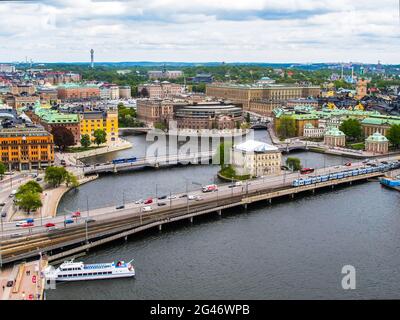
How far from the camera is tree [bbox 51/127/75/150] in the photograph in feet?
117

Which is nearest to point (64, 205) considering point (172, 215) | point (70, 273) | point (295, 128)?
point (172, 215)

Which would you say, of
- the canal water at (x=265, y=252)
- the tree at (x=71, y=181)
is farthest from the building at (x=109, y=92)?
the canal water at (x=265, y=252)

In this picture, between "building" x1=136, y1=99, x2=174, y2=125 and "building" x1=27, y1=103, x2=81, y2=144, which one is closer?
"building" x1=27, y1=103, x2=81, y2=144

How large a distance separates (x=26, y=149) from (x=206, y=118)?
22334mm

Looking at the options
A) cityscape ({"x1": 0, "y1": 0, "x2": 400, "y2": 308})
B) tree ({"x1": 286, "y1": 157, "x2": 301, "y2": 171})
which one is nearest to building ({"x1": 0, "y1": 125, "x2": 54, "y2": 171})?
cityscape ({"x1": 0, "y1": 0, "x2": 400, "y2": 308})

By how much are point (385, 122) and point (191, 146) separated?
15.4 m

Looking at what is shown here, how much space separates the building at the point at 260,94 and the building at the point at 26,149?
111ft

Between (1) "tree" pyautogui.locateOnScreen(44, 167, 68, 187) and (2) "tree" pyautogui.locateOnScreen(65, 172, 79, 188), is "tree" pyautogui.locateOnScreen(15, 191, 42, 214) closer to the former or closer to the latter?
(1) "tree" pyautogui.locateOnScreen(44, 167, 68, 187)

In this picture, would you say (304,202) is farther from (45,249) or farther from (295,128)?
(295,128)

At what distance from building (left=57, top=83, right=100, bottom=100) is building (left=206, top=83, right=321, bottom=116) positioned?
57.1ft

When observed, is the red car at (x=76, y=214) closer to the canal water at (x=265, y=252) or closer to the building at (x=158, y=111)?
the canal water at (x=265, y=252)

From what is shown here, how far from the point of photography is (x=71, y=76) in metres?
103

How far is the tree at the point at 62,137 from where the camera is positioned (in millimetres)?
35747

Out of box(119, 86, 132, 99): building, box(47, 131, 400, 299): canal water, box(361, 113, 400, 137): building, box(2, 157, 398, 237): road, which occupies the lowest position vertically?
box(47, 131, 400, 299): canal water
